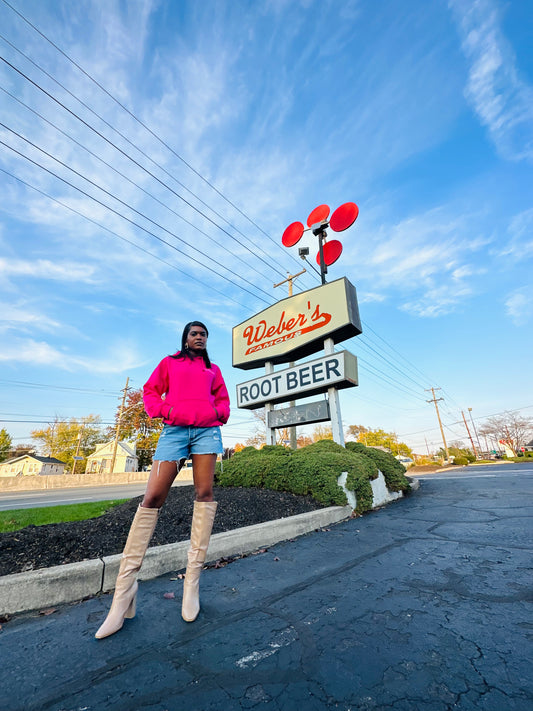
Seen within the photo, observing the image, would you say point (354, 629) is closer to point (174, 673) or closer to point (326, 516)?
point (174, 673)

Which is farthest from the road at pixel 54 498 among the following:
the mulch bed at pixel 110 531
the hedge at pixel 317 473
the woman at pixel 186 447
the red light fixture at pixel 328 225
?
the red light fixture at pixel 328 225

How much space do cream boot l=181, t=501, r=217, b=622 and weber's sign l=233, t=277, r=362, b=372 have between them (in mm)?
6699

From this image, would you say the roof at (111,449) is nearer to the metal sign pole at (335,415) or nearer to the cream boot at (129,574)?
the metal sign pole at (335,415)

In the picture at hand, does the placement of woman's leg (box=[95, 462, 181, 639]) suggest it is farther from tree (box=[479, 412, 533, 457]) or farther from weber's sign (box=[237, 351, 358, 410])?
tree (box=[479, 412, 533, 457])

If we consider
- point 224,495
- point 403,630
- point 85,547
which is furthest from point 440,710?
point 224,495

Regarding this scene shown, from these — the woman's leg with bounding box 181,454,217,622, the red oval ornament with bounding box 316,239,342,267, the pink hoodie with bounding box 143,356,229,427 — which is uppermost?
the red oval ornament with bounding box 316,239,342,267

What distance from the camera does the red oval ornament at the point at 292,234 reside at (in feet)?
37.5

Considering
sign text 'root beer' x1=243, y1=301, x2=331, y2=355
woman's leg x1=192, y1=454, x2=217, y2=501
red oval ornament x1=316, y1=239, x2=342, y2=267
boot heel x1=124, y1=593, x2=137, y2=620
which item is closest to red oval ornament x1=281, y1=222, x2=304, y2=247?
red oval ornament x1=316, y1=239, x2=342, y2=267

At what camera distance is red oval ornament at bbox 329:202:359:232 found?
31.2 ft

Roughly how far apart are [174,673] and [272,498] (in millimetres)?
3831

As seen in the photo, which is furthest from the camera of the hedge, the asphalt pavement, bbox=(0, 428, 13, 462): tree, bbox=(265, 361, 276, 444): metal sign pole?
bbox=(0, 428, 13, 462): tree

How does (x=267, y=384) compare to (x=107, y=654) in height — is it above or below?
above

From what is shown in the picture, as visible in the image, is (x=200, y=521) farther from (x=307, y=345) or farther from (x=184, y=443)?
(x=307, y=345)

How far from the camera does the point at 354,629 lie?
5.52 feet
